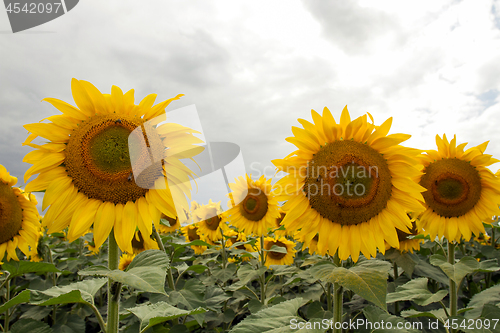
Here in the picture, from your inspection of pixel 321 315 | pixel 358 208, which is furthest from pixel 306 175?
pixel 321 315

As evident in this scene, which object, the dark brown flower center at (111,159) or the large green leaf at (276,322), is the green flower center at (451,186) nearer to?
the large green leaf at (276,322)

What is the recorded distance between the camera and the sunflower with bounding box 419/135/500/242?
362cm

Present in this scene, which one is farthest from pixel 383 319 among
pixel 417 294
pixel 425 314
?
pixel 417 294

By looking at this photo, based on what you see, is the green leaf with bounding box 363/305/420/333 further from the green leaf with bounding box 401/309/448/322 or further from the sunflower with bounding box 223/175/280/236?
the sunflower with bounding box 223/175/280/236

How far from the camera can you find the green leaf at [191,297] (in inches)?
122

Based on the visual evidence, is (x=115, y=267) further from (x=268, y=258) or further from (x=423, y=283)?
(x=268, y=258)

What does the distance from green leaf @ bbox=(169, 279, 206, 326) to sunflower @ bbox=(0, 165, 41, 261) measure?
6.36 ft

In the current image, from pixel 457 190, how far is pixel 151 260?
12.6 feet

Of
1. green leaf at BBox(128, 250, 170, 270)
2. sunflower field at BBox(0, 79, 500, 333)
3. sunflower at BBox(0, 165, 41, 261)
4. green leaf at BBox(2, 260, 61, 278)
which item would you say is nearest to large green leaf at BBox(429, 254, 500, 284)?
sunflower field at BBox(0, 79, 500, 333)

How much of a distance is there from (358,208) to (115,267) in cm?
209

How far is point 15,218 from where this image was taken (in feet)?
11.4

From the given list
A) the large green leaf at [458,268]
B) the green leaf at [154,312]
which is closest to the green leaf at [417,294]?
the large green leaf at [458,268]

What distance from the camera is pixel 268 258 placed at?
649cm

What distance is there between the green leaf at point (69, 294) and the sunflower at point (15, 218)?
5.86 feet
